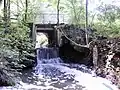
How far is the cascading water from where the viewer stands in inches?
349

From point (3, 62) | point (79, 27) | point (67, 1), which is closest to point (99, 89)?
point (3, 62)

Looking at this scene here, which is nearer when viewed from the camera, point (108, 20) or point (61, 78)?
point (61, 78)

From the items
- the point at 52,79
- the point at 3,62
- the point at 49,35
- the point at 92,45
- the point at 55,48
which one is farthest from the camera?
the point at 49,35

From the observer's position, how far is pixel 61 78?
10.4m

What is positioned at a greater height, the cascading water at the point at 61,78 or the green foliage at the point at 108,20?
the green foliage at the point at 108,20

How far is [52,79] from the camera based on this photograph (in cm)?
1024

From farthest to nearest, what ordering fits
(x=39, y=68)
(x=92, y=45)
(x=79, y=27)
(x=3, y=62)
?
(x=79, y=27)
(x=39, y=68)
(x=92, y=45)
(x=3, y=62)

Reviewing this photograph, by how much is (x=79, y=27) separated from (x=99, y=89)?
599 centimetres

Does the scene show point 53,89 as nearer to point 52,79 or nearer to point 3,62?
point 52,79

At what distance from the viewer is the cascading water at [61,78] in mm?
8866

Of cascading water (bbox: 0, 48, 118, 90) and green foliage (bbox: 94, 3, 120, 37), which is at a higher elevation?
green foliage (bbox: 94, 3, 120, 37)

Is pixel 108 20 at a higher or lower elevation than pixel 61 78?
higher

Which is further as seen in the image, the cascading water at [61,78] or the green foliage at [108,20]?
the green foliage at [108,20]

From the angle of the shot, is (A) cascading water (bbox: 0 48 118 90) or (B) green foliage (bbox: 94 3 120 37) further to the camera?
(B) green foliage (bbox: 94 3 120 37)
